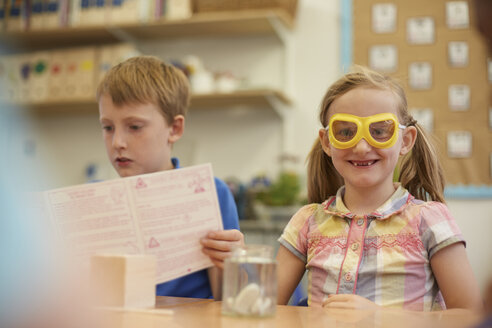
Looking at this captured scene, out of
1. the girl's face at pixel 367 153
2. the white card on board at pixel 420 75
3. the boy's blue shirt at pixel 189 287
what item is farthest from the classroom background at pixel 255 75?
the girl's face at pixel 367 153

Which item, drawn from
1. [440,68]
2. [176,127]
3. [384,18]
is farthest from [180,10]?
[176,127]

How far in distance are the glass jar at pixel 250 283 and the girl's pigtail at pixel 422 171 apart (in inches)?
24.1

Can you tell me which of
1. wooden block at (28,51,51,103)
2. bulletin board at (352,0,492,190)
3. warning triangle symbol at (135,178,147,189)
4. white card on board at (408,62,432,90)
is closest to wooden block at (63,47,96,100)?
wooden block at (28,51,51,103)

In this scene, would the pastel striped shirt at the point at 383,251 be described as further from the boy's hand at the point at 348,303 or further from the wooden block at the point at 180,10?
the wooden block at the point at 180,10

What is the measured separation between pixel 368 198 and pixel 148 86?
2.00 feet

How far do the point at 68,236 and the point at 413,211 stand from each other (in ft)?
2.15

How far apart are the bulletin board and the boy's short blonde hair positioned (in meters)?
1.86

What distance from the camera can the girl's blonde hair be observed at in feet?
3.75

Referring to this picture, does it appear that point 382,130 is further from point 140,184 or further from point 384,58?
point 384,58

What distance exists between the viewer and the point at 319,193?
127 centimetres

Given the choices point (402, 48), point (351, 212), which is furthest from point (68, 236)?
point (402, 48)

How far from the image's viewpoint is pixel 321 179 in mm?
1265

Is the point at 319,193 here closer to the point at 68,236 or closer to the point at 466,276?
the point at 466,276

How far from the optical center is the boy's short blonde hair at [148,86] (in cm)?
Result: 129
